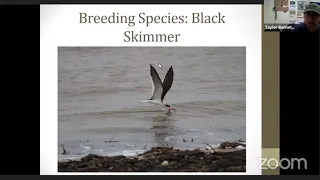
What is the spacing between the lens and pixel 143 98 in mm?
17328

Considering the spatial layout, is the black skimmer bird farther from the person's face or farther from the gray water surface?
the person's face

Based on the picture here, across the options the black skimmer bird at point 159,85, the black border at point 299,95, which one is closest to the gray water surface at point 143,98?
the black skimmer bird at point 159,85

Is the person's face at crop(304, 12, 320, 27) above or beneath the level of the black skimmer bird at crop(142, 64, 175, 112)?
above

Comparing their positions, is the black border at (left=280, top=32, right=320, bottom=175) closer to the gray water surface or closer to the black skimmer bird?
the gray water surface

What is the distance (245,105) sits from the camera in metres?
17.3

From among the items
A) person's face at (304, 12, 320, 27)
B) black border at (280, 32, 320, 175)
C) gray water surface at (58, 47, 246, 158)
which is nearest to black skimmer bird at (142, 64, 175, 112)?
gray water surface at (58, 47, 246, 158)

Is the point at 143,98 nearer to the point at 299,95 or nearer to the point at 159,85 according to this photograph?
the point at 159,85

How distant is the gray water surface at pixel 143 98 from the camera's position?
1731 cm

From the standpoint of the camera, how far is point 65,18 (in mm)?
17297

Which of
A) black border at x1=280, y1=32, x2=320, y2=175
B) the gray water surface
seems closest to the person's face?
black border at x1=280, y1=32, x2=320, y2=175

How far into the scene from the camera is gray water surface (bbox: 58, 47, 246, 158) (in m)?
17.3

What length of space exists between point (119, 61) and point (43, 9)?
0.95 m

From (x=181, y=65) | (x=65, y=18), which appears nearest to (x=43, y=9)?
(x=65, y=18)
